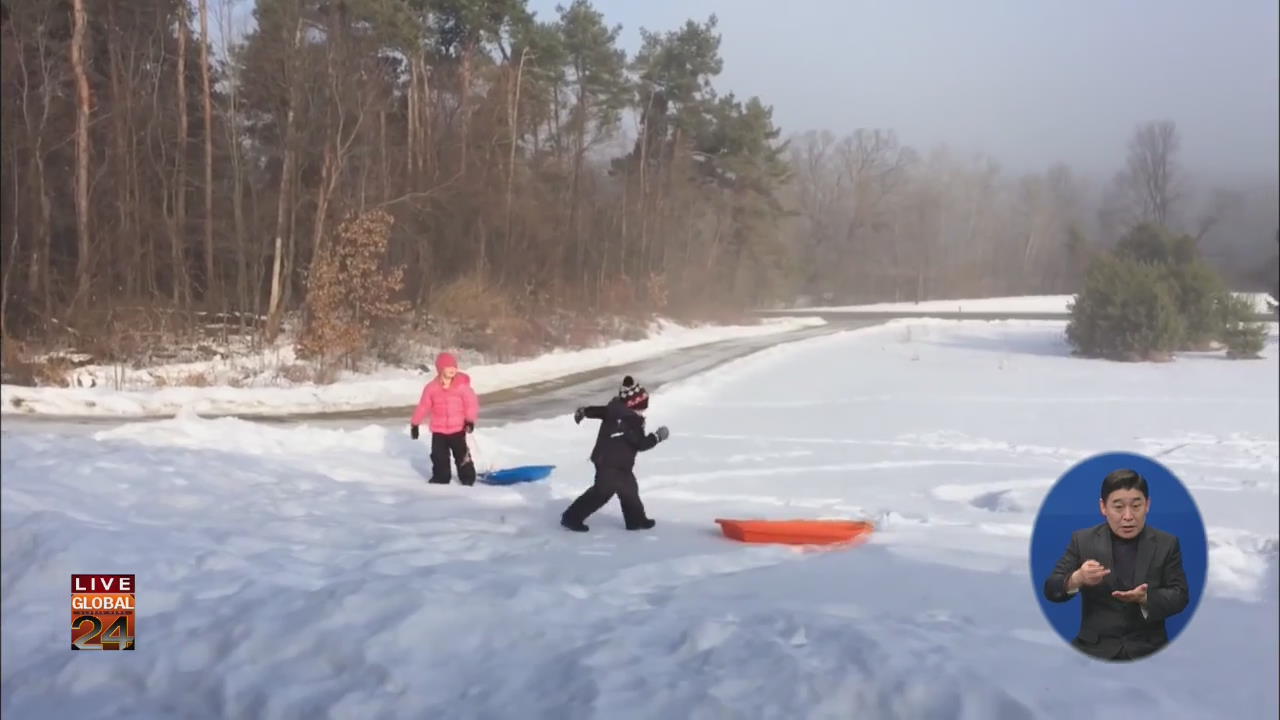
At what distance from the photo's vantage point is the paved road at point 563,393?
376 inches

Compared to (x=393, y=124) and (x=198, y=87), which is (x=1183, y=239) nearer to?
(x=393, y=124)

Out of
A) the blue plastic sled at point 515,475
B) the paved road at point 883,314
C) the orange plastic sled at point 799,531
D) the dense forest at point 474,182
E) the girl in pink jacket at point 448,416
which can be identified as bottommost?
the blue plastic sled at point 515,475

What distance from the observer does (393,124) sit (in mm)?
5969

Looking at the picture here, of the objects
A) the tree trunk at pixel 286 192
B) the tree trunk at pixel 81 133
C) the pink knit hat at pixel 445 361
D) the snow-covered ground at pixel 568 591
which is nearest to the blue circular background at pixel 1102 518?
the snow-covered ground at pixel 568 591

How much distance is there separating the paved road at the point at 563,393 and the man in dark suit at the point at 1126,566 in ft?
20.2

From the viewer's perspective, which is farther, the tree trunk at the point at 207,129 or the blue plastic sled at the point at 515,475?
the blue plastic sled at the point at 515,475

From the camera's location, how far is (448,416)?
7.07 metres

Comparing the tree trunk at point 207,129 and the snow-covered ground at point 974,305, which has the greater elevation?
the tree trunk at point 207,129

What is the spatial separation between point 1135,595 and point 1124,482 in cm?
31

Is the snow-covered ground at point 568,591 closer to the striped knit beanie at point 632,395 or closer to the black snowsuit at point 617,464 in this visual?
the black snowsuit at point 617,464

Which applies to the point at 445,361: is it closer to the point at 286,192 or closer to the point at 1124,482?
the point at 286,192

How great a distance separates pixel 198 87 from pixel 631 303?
3567mm

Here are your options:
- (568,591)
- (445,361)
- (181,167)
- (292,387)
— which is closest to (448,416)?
(445,361)

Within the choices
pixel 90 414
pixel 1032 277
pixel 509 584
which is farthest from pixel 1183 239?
pixel 90 414
